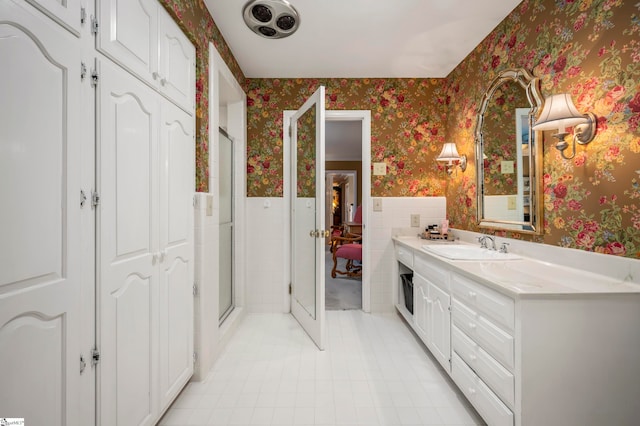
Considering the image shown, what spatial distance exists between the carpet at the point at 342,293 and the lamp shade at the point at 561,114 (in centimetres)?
240

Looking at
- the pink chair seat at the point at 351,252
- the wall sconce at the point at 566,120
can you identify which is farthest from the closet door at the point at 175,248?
the pink chair seat at the point at 351,252

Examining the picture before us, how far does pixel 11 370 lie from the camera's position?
0.77 metres

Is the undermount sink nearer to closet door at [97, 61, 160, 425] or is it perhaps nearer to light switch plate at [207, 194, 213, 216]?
light switch plate at [207, 194, 213, 216]

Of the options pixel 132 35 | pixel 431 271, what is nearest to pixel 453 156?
pixel 431 271

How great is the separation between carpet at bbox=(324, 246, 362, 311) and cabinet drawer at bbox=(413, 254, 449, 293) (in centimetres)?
115

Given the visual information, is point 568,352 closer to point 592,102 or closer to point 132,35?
point 592,102

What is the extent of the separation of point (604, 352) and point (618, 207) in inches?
25.2

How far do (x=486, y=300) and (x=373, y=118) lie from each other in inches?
84.8

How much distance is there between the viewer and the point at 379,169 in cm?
301

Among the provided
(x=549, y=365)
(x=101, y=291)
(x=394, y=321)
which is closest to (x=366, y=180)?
(x=394, y=321)

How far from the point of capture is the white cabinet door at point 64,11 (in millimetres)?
847

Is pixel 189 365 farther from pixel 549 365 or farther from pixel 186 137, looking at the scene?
pixel 549 365

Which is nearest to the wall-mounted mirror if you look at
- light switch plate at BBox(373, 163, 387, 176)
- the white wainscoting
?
the white wainscoting

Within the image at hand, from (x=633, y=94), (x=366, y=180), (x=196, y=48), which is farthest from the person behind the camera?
(x=366, y=180)
